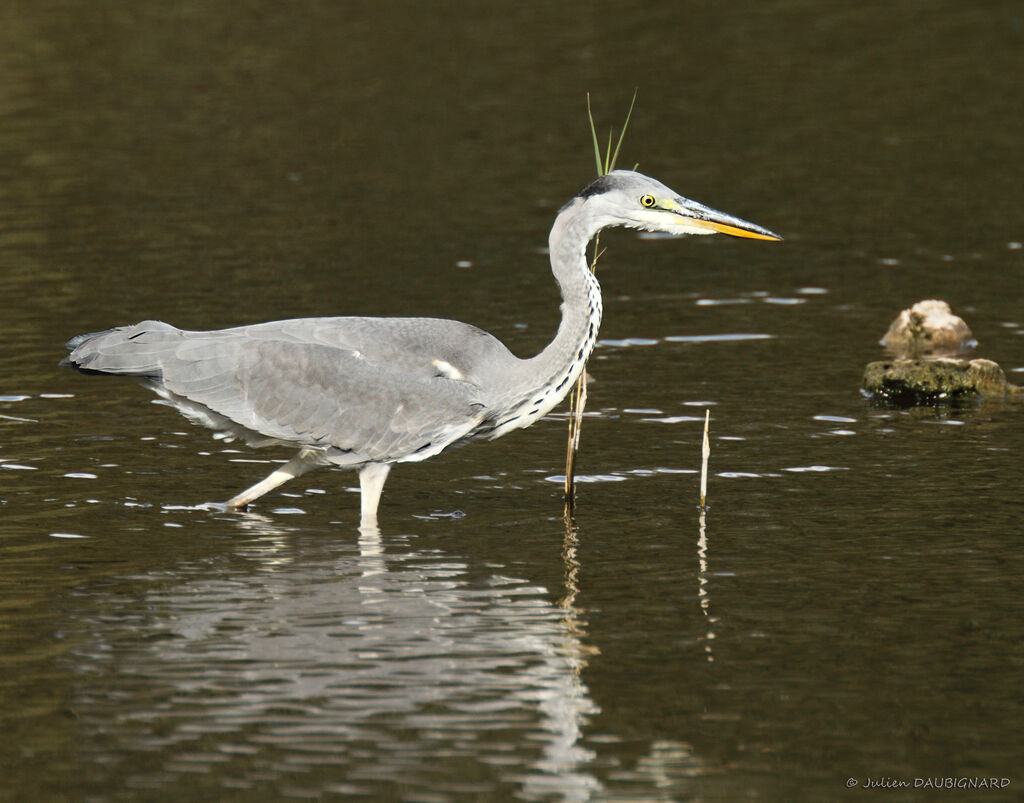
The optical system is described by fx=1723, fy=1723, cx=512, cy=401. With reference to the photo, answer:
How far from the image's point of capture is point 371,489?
37.7 feet

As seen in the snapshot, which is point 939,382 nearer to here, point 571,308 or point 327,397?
point 571,308

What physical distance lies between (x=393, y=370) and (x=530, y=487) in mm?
1716

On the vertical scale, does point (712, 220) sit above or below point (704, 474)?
above

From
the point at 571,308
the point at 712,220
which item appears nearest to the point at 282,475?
the point at 571,308

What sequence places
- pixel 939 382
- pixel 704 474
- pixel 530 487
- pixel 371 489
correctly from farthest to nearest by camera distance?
pixel 939 382
pixel 530 487
pixel 704 474
pixel 371 489

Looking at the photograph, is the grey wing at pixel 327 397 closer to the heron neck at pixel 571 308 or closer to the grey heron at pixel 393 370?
the grey heron at pixel 393 370

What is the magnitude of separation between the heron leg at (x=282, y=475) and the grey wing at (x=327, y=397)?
0.29 meters

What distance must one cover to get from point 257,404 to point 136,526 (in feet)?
3.93

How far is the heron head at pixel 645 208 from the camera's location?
451 inches

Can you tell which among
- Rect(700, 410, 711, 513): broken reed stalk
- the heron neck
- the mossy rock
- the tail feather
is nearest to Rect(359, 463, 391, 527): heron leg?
the heron neck

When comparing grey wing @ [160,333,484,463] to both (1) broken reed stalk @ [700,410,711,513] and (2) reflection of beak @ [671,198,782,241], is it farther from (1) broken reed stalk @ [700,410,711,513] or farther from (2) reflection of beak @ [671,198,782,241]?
(2) reflection of beak @ [671,198,782,241]

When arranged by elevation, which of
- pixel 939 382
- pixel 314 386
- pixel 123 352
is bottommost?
pixel 939 382

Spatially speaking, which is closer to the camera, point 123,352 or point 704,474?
point 123,352

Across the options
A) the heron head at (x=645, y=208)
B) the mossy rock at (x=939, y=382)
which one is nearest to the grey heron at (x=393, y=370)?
the heron head at (x=645, y=208)
